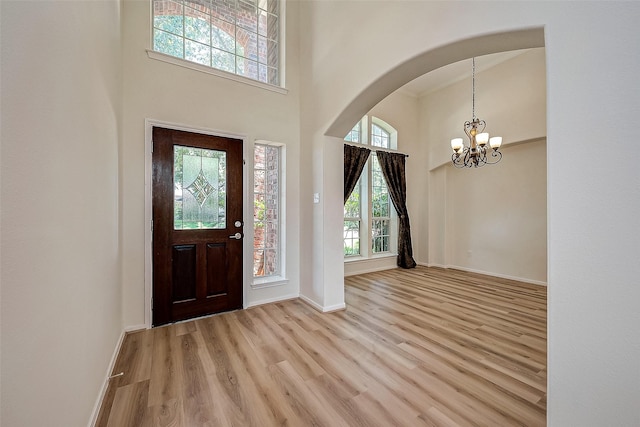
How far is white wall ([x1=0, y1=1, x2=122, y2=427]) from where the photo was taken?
78 centimetres

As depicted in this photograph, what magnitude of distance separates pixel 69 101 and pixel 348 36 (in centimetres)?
259

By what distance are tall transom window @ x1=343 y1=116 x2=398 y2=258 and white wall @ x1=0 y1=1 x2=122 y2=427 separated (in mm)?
4049

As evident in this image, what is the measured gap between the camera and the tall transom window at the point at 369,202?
525 cm

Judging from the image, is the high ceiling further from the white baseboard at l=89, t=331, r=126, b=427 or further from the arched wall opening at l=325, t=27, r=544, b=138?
the white baseboard at l=89, t=331, r=126, b=427

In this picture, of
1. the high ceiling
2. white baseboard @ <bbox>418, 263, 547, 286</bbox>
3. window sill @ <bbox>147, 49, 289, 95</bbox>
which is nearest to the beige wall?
window sill @ <bbox>147, 49, 289, 95</bbox>

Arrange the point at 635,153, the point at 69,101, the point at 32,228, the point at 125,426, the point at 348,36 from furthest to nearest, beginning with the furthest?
the point at 348,36 < the point at 125,426 < the point at 69,101 < the point at 635,153 < the point at 32,228

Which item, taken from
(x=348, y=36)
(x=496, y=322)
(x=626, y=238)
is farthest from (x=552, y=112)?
(x=496, y=322)

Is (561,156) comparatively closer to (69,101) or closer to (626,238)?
(626,238)

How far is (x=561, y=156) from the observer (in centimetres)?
127

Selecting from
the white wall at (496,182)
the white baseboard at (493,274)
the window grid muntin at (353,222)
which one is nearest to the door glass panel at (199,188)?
the window grid muntin at (353,222)

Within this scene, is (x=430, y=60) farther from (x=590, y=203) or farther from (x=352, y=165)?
(x=352, y=165)

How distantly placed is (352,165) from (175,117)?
300 cm

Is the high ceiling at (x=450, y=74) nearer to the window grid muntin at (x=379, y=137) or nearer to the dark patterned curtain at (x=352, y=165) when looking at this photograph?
the window grid muntin at (x=379, y=137)

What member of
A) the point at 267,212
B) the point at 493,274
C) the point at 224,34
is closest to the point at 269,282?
the point at 267,212
